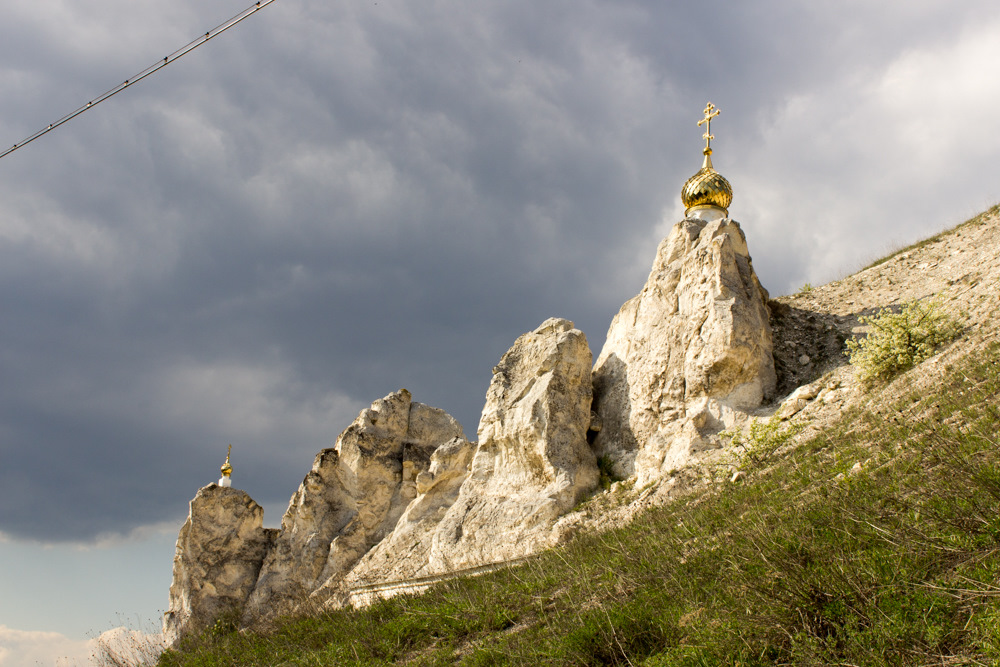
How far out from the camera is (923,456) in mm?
5949

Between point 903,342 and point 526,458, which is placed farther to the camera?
point 526,458

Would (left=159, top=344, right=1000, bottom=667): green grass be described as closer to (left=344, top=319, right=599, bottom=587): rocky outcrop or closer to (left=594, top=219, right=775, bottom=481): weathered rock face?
(left=594, top=219, right=775, bottom=481): weathered rock face

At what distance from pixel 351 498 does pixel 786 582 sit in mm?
15906

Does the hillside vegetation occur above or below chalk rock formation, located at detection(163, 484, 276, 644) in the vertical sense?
below

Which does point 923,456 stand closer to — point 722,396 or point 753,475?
point 753,475

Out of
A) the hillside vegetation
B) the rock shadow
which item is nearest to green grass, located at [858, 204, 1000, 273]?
the rock shadow

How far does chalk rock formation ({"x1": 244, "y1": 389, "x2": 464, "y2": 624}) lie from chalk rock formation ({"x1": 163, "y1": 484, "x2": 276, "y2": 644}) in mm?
863

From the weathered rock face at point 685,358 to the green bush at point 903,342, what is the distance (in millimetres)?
2342

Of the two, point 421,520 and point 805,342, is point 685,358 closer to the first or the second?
point 805,342

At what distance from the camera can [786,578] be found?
4227 millimetres

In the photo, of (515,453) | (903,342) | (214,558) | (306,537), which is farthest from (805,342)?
(214,558)

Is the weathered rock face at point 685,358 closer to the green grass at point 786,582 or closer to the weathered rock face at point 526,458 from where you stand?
the weathered rock face at point 526,458

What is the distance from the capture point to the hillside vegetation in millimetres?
3758

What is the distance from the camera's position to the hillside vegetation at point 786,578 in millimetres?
3758
